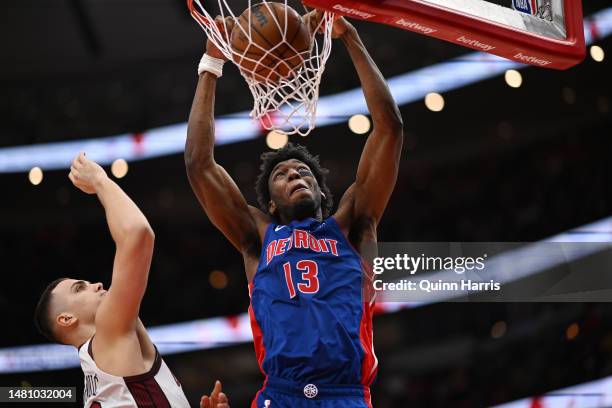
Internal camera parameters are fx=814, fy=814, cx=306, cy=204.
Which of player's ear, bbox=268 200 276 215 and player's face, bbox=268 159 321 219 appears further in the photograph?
player's ear, bbox=268 200 276 215

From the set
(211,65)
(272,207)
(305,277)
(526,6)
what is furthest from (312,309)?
(526,6)

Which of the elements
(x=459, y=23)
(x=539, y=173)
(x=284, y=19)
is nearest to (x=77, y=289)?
(x=284, y=19)

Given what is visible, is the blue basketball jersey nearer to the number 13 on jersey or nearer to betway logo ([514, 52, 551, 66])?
the number 13 on jersey

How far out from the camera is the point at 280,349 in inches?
118

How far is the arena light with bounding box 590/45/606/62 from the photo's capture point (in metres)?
5.95

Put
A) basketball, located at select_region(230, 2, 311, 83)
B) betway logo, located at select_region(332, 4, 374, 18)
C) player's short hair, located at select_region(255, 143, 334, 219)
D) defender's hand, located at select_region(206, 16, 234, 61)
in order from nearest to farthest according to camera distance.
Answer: betway logo, located at select_region(332, 4, 374, 18)
basketball, located at select_region(230, 2, 311, 83)
defender's hand, located at select_region(206, 16, 234, 61)
player's short hair, located at select_region(255, 143, 334, 219)

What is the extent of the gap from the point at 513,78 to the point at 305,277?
333 cm

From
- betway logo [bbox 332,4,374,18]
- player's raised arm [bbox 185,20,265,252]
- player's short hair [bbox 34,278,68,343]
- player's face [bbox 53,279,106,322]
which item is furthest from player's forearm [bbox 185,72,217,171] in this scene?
betway logo [bbox 332,4,374,18]

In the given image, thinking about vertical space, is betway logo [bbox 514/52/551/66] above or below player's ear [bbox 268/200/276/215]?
above

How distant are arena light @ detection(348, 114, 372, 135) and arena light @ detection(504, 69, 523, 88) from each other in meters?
1.09

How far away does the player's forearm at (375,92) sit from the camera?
3.38 metres

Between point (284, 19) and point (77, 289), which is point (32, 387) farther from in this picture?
point (284, 19)

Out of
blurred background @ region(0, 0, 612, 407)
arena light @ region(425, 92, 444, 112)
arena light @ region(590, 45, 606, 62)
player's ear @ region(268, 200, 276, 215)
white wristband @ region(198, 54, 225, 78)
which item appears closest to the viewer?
white wristband @ region(198, 54, 225, 78)

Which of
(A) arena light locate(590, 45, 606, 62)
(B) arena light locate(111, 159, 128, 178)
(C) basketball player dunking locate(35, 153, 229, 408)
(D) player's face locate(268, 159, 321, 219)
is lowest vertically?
(C) basketball player dunking locate(35, 153, 229, 408)
